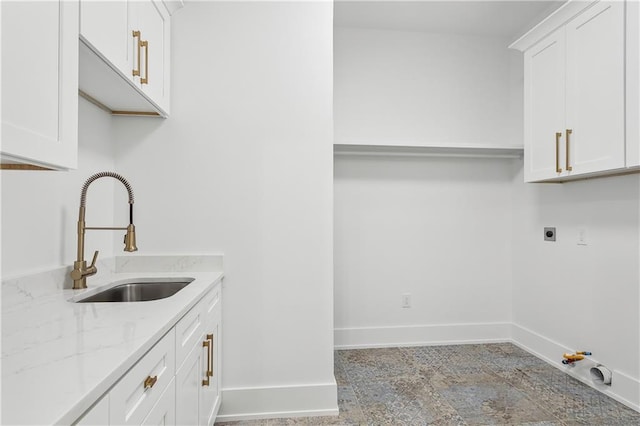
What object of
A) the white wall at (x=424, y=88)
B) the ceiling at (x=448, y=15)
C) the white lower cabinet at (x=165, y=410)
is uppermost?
the ceiling at (x=448, y=15)

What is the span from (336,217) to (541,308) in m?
1.90

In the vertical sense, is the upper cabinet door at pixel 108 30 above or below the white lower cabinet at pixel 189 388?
above

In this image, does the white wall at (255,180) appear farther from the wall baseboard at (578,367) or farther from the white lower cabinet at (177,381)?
the wall baseboard at (578,367)

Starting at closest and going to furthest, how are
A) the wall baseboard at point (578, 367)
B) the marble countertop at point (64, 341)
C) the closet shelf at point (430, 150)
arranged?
the marble countertop at point (64, 341) → the wall baseboard at point (578, 367) → the closet shelf at point (430, 150)

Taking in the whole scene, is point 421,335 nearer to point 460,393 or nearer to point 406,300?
point 406,300

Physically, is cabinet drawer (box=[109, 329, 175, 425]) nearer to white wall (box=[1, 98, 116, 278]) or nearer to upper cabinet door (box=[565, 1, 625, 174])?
white wall (box=[1, 98, 116, 278])

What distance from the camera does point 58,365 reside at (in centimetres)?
75

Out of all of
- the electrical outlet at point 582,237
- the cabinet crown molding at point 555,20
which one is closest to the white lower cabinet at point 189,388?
the electrical outlet at point 582,237

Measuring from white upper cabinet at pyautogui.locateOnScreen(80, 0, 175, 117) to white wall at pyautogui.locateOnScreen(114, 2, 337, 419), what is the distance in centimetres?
14

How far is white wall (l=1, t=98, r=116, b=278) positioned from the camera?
1305mm

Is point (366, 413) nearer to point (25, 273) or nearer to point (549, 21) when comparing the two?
→ point (25, 273)

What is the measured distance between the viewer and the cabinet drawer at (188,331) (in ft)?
4.11

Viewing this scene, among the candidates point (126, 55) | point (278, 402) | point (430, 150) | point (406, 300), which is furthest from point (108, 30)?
point (406, 300)

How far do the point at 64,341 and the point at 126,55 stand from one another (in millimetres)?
1193
